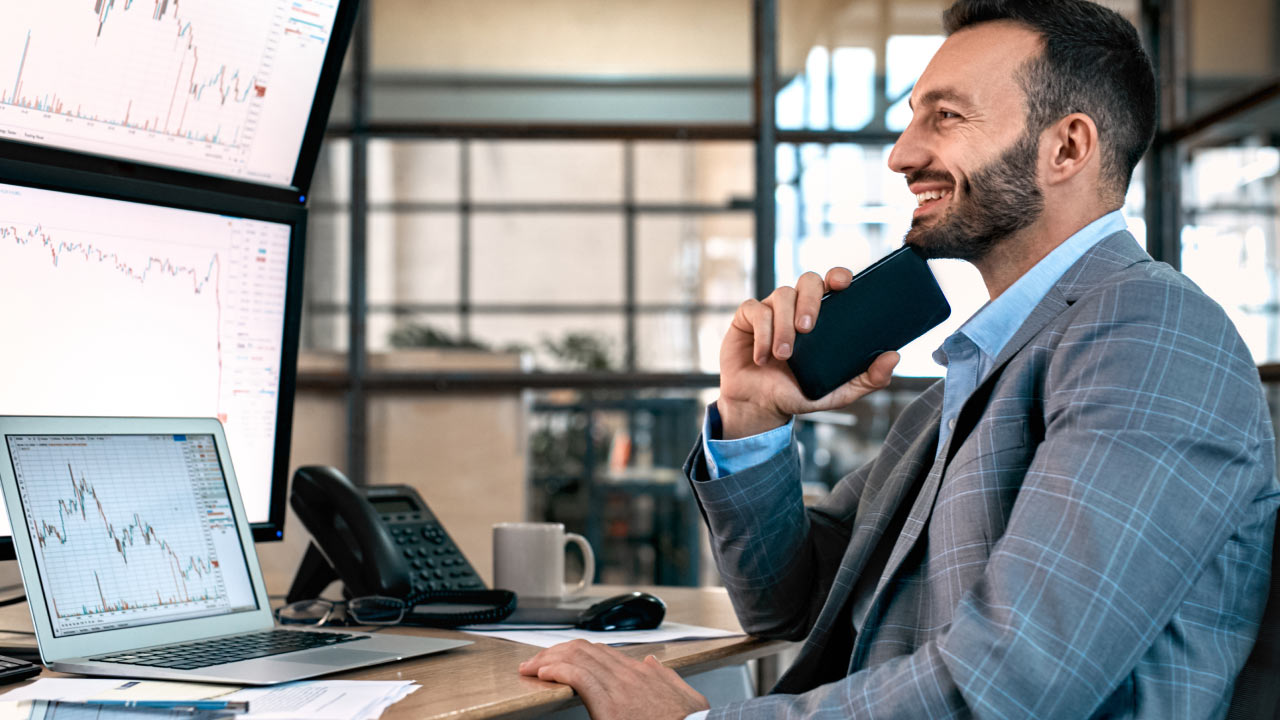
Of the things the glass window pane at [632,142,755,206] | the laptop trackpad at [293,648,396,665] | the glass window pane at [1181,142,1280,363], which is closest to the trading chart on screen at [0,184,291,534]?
the laptop trackpad at [293,648,396,665]

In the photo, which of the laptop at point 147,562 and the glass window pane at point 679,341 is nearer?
the laptop at point 147,562

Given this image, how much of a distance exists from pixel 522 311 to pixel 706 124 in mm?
1036

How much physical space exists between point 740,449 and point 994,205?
15.2 inches

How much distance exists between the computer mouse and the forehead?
67cm

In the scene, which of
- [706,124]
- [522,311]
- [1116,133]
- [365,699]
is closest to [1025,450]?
[1116,133]

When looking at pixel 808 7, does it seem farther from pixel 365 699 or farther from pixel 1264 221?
pixel 365 699

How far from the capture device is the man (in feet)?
2.80

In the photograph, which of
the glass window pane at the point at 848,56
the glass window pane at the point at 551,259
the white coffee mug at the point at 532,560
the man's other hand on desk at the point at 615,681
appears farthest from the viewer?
the glass window pane at the point at 551,259

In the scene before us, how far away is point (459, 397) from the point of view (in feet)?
9.78

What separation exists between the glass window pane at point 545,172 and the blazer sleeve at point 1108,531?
2.40m

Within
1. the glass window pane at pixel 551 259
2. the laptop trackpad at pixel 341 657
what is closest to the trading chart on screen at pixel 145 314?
the laptop trackpad at pixel 341 657

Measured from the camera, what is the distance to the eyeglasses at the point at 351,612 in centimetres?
129

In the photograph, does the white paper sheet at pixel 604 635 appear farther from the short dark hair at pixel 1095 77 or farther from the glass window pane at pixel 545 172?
the glass window pane at pixel 545 172

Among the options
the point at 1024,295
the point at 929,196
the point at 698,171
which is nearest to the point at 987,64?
the point at 929,196
